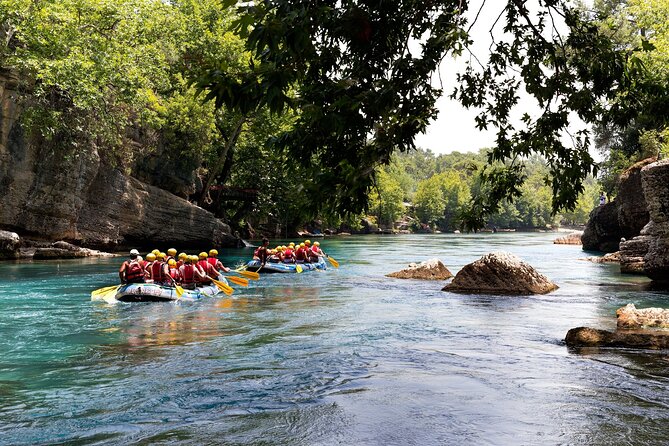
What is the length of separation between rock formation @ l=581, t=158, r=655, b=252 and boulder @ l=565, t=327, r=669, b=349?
15.8 metres

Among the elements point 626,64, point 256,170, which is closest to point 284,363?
point 626,64

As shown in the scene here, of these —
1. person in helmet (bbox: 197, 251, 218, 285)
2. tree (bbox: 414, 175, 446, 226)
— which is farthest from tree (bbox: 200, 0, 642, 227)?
tree (bbox: 414, 175, 446, 226)

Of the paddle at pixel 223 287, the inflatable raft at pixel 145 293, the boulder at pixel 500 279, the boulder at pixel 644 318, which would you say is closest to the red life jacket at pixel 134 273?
the inflatable raft at pixel 145 293

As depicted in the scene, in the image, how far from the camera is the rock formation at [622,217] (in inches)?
1164

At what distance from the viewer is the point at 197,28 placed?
115 feet

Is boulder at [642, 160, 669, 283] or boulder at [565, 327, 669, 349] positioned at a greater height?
boulder at [642, 160, 669, 283]

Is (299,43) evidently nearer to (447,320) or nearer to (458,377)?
(458,377)

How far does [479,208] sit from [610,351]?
572 cm

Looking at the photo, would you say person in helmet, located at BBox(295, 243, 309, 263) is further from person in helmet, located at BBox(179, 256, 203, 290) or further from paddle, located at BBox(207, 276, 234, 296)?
person in helmet, located at BBox(179, 256, 203, 290)

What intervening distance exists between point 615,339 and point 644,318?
4.78 ft

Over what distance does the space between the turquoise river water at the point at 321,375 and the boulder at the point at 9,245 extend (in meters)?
10.4

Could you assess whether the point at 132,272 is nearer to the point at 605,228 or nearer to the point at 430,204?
the point at 605,228

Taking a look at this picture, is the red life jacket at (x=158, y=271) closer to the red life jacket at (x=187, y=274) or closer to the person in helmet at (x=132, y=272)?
the person in helmet at (x=132, y=272)

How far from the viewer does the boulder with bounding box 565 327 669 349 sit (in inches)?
402
